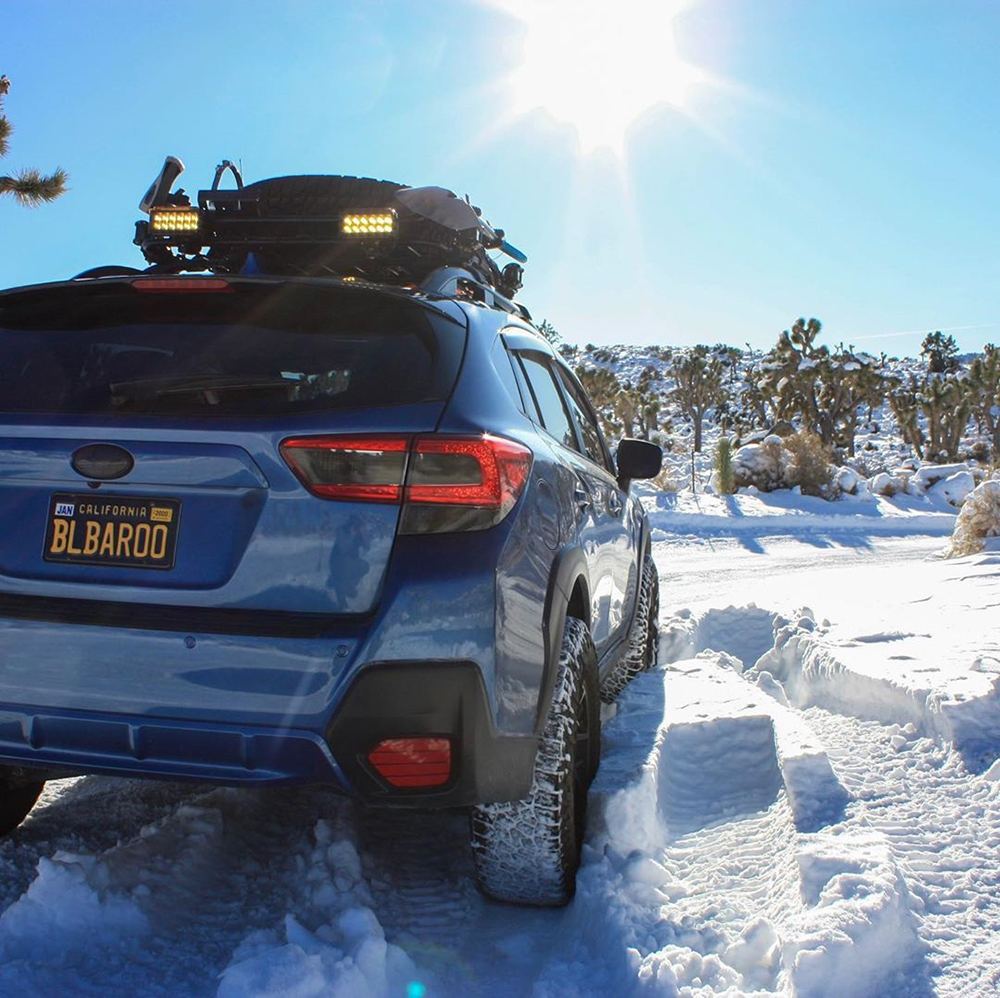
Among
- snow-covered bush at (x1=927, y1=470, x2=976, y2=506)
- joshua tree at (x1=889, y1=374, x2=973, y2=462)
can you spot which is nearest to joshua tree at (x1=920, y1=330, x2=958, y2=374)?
joshua tree at (x1=889, y1=374, x2=973, y2=462)

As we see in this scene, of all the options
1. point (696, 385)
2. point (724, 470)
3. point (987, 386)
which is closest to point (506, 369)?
point (724, 470)

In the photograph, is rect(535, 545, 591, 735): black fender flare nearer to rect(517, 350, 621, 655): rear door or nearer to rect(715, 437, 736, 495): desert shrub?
rect(517, 350, 621, 655): rear door

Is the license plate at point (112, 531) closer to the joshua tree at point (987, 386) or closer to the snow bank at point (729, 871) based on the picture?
the snow bank at point (729, 871)

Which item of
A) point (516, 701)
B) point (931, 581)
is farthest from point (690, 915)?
point (931, 581)

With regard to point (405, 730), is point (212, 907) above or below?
below

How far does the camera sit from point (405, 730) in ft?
6.86

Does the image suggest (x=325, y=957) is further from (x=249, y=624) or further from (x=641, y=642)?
(x=641, y=642)

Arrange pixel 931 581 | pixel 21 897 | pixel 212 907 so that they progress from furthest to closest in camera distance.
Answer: pixel 931 581
pixel 212 907
pixel 21 897

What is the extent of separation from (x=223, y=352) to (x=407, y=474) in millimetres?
607

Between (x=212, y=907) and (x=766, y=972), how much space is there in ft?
4.68

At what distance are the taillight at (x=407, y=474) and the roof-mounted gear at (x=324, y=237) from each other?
1341mm

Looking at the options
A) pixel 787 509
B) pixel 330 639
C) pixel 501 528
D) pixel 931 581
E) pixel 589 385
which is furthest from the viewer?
pixel 589 385

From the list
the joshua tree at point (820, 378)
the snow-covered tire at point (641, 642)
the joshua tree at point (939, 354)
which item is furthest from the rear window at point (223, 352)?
the joshua tree at point (939, 354)

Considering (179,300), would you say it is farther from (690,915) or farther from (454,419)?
(690,915)
